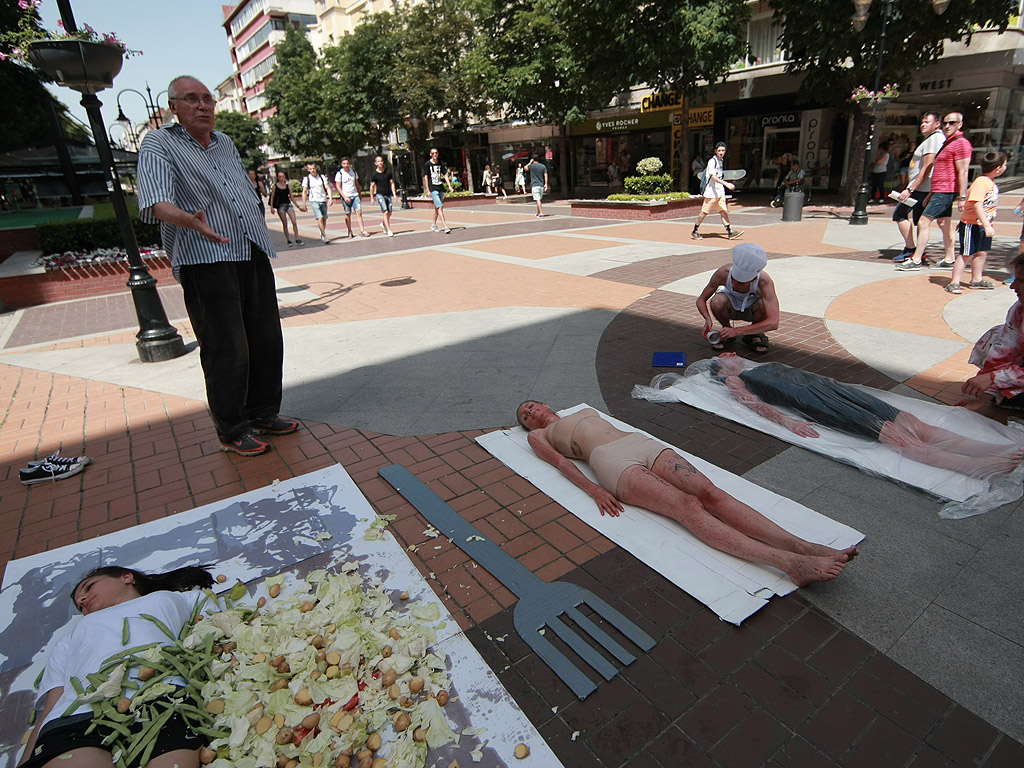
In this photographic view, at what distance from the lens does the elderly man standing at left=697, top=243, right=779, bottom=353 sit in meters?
5.14

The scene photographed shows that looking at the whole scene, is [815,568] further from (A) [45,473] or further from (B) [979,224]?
(B) [979,224]

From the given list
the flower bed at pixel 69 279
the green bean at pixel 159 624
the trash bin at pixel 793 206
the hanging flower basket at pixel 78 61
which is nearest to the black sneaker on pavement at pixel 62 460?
the green bean at pixel 159 624

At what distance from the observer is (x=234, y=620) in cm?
248

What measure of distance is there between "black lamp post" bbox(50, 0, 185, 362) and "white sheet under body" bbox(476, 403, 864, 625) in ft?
16.0

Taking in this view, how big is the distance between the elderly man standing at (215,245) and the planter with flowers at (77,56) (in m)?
3.09

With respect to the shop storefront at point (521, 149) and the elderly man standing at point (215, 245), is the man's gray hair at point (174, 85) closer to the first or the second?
the elderly man standing at point (215, 245)

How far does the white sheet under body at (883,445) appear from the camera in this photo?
128 inches

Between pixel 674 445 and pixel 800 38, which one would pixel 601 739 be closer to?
pixel 674 445

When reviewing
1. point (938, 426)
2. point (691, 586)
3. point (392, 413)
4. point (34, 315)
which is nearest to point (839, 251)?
point (938, 426)

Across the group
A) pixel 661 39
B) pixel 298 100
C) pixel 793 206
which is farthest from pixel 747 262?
pixel 298 100

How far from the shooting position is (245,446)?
13.9 feet

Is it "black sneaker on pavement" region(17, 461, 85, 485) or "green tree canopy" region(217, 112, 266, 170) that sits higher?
"green tree canopy" region(217, 112, 266, 170)

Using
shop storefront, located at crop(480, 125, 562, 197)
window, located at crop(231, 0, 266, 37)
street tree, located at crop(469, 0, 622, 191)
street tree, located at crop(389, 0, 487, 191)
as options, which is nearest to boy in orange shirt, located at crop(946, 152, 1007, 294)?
street tree, located at crop(469, 0, 622, 191)

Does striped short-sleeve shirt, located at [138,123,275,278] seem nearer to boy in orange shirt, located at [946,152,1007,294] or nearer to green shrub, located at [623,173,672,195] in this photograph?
boy in orange shirt, located at [946,152,1007,294]
